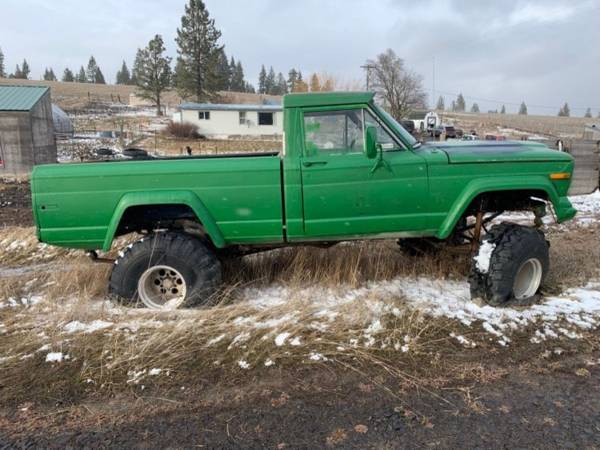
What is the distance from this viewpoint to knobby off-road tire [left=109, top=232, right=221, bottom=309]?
4.10m

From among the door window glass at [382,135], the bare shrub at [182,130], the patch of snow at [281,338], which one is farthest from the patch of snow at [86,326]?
the bare shrub at [182,130]

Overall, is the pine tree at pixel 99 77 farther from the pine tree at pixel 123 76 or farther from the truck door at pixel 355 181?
the truck door at pixel 355 181

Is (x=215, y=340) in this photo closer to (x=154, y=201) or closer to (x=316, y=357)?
(x=316, y=357)

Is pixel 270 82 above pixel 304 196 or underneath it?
above

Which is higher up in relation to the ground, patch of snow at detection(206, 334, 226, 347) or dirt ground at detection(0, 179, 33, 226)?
dirt ground at detection(0, 179, 33, 226)

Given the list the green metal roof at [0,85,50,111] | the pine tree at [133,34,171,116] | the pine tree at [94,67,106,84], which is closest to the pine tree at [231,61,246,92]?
the pine tree at [94,67,106,84]

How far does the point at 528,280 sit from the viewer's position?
441 centimetres

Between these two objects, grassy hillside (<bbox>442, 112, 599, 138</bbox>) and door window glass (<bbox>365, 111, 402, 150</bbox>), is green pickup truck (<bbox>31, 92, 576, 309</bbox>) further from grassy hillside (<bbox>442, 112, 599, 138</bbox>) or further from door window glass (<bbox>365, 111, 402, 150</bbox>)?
grassy hillside (<bbox>442, 112, 599, 138</bbox>)

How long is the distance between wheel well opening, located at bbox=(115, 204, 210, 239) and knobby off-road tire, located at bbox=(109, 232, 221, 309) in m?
0.23

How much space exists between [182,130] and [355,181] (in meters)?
37.8

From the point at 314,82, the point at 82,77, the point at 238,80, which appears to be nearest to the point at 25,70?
the point at 82,77

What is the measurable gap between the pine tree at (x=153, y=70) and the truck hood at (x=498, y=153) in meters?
58.1

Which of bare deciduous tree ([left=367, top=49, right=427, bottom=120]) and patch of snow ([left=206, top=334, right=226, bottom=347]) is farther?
bare deciduous tree ([left=367, top=49, right=427, bottom=120])

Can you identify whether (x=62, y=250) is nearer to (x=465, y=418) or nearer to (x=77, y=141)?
(x=465, y=418)
